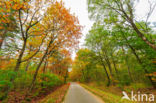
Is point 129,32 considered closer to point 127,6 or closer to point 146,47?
point 146,47

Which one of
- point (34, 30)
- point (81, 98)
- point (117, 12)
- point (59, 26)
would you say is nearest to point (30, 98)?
point (81, 98)

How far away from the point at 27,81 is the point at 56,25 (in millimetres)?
7968

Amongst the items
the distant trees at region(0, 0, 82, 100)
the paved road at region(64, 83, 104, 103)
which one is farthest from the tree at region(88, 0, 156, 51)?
the paved road at region(64, 83, 104, 103)

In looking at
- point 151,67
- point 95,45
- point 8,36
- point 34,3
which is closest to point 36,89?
point 8,36

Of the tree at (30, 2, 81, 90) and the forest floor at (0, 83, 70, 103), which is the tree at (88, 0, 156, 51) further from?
the forest floor at (0, 83, 70, 103)

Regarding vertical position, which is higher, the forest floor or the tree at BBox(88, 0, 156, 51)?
the tree at BBox(88, 0, 156, 51)

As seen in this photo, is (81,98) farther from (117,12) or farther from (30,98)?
(117,12)

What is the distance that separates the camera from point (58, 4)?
636cm

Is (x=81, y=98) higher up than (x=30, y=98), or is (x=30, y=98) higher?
(x=81, y=98)

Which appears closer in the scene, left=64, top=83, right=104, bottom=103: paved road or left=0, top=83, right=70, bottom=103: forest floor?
left=64, top=83, right=104, bottom=103: paved road

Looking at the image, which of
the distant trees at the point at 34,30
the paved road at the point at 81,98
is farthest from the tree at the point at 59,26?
the paved road at the point at 81,98

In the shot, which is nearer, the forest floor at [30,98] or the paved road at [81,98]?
the paved road at [81,98]

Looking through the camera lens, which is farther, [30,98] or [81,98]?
[30,98]

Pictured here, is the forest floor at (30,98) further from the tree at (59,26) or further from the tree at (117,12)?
the tree at (117,12)
